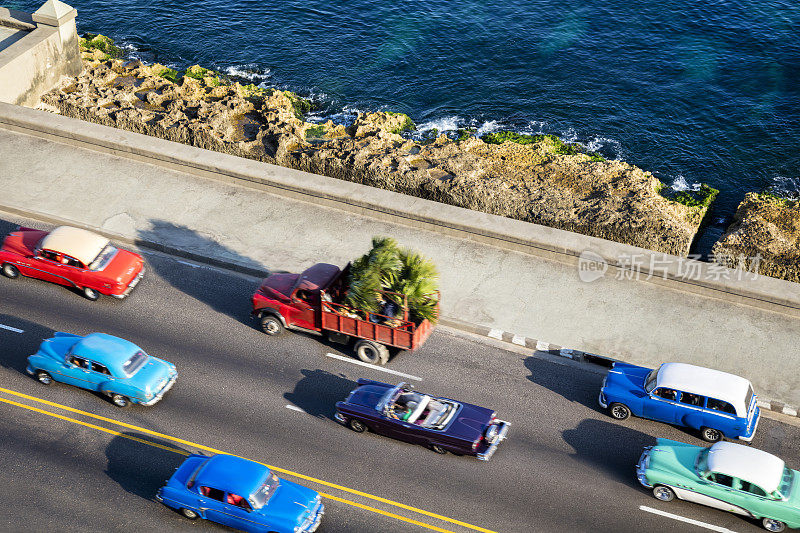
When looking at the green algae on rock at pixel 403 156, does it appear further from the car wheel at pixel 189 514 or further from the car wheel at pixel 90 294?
the car wheel at pixel 189 514

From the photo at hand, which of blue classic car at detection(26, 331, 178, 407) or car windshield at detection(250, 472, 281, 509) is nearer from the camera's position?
car windshield at detection(250, 472, 281, 509)

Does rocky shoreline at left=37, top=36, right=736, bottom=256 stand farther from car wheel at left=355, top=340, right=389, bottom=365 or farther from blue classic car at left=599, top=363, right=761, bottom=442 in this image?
car wheel at left=355, top=340, right=389, bottom=365

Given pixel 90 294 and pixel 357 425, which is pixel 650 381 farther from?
pixel 90 294

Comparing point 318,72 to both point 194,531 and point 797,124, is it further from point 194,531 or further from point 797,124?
point 194,531

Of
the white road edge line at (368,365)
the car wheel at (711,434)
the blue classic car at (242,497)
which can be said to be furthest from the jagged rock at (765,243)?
the blue classic car at (242,497)

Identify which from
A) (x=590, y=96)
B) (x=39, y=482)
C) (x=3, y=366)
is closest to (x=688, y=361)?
(x=39, y=482)

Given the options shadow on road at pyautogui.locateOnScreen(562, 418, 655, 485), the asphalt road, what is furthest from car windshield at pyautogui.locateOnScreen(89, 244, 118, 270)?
shadow on road at pyautogui.locateOnScreen(562, 418, 655, 485)
